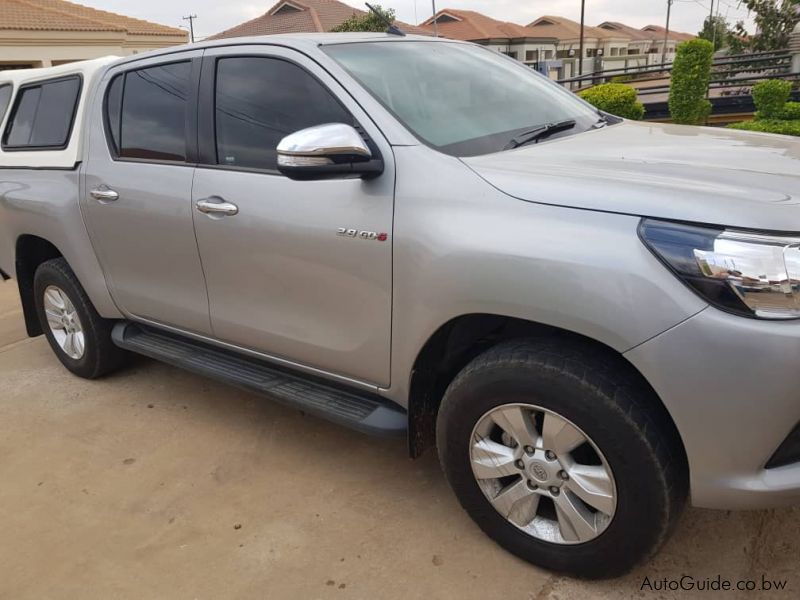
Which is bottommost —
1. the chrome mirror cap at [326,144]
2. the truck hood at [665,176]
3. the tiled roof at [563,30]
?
the truck hood at [665,176]

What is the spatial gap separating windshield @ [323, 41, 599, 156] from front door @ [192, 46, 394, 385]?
0.19 meters

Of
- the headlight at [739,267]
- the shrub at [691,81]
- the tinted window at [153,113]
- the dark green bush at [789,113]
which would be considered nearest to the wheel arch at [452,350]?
the headlight at [739,267]

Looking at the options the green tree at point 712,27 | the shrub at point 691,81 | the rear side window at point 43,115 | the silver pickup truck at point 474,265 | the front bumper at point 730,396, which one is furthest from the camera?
the green tree at point 712,27

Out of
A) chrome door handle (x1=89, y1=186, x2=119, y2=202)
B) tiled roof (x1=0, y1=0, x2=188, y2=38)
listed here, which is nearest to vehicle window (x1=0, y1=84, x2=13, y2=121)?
chrome door handle (x1=89, y1=186, x2=119, y2=202)

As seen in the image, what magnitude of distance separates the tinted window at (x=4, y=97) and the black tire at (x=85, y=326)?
1.15 meters

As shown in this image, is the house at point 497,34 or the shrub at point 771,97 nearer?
the shrub at point 771,97

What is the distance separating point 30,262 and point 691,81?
1044cm

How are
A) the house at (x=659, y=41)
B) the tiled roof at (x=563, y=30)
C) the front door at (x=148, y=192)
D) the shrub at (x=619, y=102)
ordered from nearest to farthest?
1. the front door at (x=148, y=192)
2. the shrub at (x=619, y=102)
3. the tiled roof at (x=563, y=30)
4. the house at (x=659, y=41)

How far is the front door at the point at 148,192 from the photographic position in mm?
3164

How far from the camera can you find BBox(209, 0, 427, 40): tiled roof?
39.2 meters

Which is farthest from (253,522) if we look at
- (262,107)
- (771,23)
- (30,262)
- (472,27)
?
(472,27)

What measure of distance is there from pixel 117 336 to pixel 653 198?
298 cm

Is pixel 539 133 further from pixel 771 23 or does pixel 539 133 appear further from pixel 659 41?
pixel 659 41

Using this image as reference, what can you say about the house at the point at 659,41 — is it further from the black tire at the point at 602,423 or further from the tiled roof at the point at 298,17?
the black tire at the point at 602,423
